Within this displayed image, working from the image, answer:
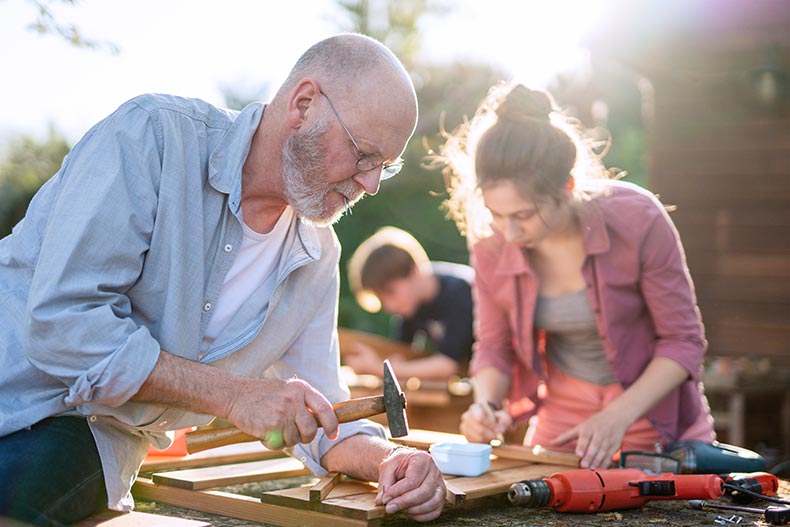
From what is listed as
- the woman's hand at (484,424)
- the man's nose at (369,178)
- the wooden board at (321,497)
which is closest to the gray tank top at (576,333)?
the woman's hand at (484,424)

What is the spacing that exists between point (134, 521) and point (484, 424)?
1.42m

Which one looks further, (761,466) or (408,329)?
(408,329)

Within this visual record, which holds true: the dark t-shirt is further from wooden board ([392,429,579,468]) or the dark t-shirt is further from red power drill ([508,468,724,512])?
red power drill ([508,468,724,512])

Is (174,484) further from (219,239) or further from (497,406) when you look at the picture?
(497,406)

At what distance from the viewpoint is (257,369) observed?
2568 mm

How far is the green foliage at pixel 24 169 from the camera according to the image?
7051 millimetres

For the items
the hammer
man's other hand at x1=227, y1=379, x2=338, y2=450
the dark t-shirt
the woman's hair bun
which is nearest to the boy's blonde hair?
the dark t-shirt

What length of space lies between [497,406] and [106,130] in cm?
187

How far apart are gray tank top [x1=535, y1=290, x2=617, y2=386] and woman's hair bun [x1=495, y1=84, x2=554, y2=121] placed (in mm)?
668

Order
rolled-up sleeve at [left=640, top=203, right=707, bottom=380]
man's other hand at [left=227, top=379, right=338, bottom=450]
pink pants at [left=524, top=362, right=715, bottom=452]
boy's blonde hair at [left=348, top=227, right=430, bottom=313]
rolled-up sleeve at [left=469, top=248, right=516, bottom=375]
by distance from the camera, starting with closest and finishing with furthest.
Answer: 1. man's other hand at [left=227, top=379, right=338, bottom=450]
2. rolled-up sleeve at [left=640, top=203, right=707, bottom=380]
3. pink pants at [left=524, top=362, right=715, bottom=452]
4. rolled-up sleeve at [left=469, top=248, right=516, bottom=375]
5. boy's blonde hair at [left=348, top=227, right=430, bottom=313]

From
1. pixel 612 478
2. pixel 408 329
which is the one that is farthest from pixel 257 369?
pixel 408 329

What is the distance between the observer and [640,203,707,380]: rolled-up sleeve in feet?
10.3

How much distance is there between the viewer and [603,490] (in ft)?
8.25

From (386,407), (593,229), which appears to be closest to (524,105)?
(593,229)
